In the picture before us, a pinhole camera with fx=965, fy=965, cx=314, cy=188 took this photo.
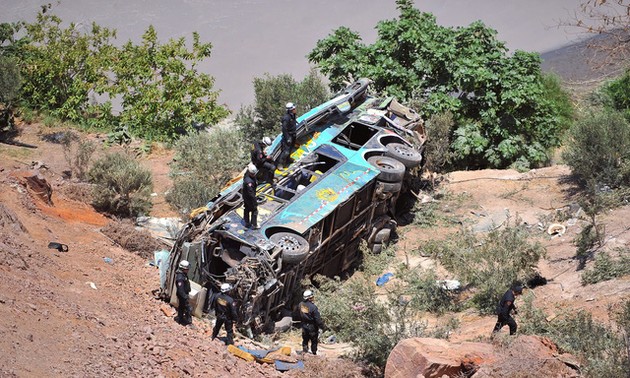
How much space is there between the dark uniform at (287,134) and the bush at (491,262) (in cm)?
378

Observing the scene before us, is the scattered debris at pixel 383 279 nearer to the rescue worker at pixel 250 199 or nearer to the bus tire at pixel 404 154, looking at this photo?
the bus tire at pixel 404 154

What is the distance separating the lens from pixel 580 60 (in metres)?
37.2

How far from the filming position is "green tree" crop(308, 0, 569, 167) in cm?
2482

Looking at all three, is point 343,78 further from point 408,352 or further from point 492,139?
point 408,352

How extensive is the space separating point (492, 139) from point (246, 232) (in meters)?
10.4

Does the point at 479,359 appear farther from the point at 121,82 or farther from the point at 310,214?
the point at 121,82

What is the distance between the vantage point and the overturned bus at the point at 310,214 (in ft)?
54.1

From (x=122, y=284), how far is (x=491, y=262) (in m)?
6.63

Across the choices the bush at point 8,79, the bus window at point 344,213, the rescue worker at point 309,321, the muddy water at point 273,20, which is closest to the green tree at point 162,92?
the bush at point 8,79

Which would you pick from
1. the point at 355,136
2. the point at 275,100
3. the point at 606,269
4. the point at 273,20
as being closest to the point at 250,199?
the point at 355,136

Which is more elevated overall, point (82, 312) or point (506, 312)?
point (506, 312)

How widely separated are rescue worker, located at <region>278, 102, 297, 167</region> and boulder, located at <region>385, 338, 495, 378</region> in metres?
6.73

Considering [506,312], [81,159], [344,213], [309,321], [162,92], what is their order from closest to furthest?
[506,312], [309,321], [344,213], [81,159], [162,92]

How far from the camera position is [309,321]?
15.6 meters
